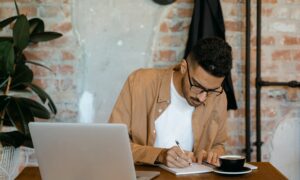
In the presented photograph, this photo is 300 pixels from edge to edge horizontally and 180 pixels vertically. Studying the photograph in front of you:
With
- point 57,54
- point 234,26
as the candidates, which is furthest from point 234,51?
point 57,54

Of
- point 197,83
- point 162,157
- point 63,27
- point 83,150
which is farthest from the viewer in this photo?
point 63,27

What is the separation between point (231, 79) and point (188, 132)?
777mm

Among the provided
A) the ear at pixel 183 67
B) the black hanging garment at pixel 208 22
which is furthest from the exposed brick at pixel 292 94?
the ear at pixel 183 67

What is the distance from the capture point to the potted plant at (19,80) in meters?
2.48

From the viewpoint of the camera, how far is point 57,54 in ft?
9.66

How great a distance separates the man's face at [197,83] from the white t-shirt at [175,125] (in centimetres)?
9

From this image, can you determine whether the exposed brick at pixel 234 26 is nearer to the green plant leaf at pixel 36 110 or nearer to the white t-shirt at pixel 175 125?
the white t-shirt at pixel 175 125

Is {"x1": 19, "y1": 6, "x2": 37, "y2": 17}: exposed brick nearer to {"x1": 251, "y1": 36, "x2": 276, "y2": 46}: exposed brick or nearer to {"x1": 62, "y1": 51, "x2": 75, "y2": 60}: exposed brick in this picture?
{"x1": 62, "y1": 51, "x2": 75, "y2": 60}: exposed brick

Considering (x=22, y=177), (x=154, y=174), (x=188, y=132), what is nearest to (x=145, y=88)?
(x=188, y=132)

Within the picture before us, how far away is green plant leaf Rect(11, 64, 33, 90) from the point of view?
267cm

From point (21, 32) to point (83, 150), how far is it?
135 cm

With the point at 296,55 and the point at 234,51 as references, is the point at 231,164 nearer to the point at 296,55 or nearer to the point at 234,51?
the point at 234,51

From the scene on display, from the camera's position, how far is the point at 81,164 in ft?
4.91

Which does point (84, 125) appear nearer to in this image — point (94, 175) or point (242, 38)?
point (94, 175)
